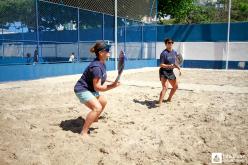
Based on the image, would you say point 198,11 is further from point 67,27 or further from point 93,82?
point 93,82

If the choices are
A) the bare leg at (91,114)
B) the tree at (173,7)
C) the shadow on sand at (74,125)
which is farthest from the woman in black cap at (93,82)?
the tree at (173,7)

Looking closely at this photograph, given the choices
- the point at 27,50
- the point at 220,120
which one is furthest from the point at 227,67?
the point at 220,120

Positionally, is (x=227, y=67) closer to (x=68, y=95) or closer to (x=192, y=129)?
(x=68, y=95)

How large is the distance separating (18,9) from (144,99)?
19.7 metres

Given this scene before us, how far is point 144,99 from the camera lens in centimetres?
888

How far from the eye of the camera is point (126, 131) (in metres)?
5.60

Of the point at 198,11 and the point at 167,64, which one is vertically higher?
the point at 198,11

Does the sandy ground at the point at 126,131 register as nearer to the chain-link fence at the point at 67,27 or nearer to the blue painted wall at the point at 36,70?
the blue painted wall at the point at 36,70

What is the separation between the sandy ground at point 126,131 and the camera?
438 centimetres

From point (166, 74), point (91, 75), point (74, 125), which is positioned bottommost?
point (74, 125)

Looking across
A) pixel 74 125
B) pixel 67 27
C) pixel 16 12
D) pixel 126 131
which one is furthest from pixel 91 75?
pixel 67 27

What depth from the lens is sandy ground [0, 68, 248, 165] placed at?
14.4ft

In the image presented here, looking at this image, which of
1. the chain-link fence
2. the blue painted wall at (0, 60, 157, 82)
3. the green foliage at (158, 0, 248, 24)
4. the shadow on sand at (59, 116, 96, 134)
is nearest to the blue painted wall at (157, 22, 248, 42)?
the chain-link fence

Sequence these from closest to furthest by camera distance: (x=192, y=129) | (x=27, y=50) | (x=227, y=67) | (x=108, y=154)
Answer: (x=108, y=154) < (x=192, y=129) < (x=227, y=67) < (x=27, y=50)
